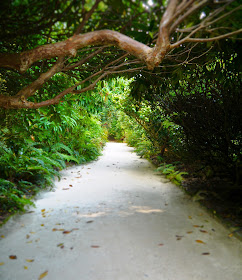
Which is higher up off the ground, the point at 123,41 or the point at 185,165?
the point at 123,41

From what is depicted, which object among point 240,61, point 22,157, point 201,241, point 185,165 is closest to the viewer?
point 201,241

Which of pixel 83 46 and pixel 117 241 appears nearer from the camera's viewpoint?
pixel 83 46

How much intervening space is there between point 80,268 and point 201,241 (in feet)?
5.45

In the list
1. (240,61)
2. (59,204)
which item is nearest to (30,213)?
(59,204)

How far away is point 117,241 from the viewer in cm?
303

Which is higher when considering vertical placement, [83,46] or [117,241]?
[83,46]

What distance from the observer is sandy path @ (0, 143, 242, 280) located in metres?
2.39

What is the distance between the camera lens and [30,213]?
154 inches

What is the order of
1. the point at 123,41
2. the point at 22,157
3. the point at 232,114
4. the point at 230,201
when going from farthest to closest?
the point at 22,157 → the point at 232,114 → the point at 230,201 → the point at 123,41

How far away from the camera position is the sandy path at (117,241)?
7.83 feet

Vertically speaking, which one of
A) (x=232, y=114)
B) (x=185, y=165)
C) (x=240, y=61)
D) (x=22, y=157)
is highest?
(x=240, y=61)

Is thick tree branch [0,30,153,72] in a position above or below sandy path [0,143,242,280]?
above

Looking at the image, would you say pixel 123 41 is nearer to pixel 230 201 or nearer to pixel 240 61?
pixel 240 61

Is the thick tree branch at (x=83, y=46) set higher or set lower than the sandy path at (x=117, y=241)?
higher
